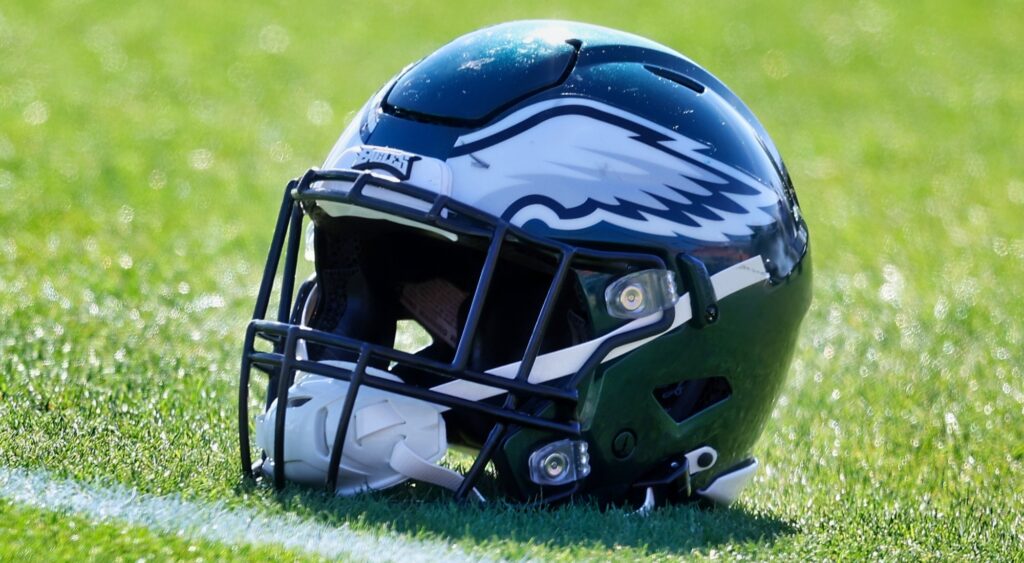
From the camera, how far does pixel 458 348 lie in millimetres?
2713

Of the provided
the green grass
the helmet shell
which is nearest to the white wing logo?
the helmet shell

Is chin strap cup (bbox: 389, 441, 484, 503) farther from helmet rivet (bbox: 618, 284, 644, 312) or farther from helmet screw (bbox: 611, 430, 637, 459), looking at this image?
helmet rivet (bbox: 618, 284, 644, 312)

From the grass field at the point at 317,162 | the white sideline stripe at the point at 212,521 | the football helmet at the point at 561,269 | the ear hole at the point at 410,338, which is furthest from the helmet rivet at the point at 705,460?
the ear hole at the point at 410,338

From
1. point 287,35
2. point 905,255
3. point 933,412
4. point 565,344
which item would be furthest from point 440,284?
point 287,35

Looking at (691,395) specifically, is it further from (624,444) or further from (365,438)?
(365,438)

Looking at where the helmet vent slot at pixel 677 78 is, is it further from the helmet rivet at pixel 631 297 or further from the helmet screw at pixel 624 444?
the helmet screw at pixel 624 444

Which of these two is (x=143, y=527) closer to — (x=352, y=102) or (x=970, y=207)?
(x=970, y=207)

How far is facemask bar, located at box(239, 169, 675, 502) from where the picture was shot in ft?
8.90

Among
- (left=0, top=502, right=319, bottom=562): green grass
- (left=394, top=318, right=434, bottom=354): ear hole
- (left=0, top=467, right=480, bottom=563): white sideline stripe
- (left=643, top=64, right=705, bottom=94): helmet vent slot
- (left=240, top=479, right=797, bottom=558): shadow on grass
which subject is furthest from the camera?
(left=394, top=318, right=434, bottom=354): ear hole

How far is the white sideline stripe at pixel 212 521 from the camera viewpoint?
8.42ft

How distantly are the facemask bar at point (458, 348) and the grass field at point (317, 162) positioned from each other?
0.57 feet

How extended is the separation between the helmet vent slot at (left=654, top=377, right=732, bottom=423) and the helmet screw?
122 mm

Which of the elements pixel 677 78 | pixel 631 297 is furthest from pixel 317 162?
pixel 631 297

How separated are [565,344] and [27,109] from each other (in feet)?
18.1
